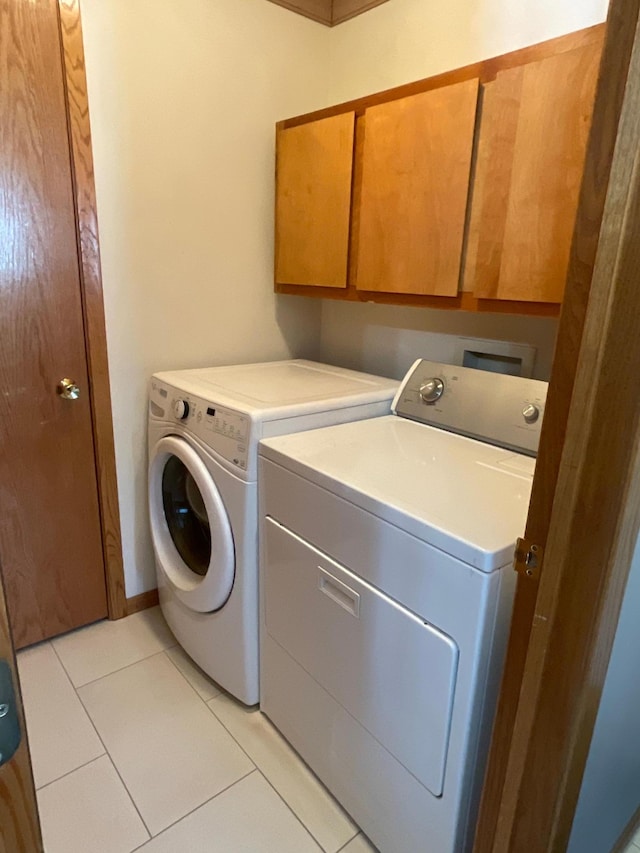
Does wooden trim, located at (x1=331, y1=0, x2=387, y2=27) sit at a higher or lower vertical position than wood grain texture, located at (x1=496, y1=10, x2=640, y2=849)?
Result: higher

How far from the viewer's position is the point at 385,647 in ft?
3.52

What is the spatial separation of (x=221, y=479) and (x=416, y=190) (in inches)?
37.8

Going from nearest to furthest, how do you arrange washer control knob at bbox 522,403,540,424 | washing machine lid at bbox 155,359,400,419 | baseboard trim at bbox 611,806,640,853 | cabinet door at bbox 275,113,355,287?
baseboard trim at bbox 611,806,640,853 → washer control knob at bbox 522,403,540,424 → washing machine lid at bbox 155,359,400,419 → cabinet door at bbox 275,113,355,287

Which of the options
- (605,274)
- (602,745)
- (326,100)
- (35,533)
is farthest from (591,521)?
(326,100)

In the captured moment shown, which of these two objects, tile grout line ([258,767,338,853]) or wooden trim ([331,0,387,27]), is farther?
wooden trim ([331,0,387,27])

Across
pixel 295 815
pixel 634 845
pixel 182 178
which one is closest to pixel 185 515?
pixel 295 815

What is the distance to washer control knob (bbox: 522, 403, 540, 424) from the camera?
1353mm

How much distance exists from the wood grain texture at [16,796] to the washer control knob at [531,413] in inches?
48.4

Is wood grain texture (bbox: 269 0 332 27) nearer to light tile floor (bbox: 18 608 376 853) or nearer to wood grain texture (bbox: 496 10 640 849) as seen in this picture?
wood grain texture (bbox: 496 10 640 849)

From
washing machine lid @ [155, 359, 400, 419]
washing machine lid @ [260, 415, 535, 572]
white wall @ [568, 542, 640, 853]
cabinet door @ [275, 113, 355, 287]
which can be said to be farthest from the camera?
cabinet door @ [275, 113, 355, 287]

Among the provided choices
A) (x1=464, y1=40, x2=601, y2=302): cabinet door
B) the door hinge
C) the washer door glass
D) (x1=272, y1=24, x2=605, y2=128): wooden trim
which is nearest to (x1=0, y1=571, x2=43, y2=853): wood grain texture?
the door hinge

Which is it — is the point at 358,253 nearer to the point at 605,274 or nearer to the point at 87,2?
the point at 87,2

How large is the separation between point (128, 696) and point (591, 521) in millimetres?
1617

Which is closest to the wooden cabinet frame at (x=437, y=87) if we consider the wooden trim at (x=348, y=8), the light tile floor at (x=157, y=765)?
the wooden trim at (x=348, y=8)
